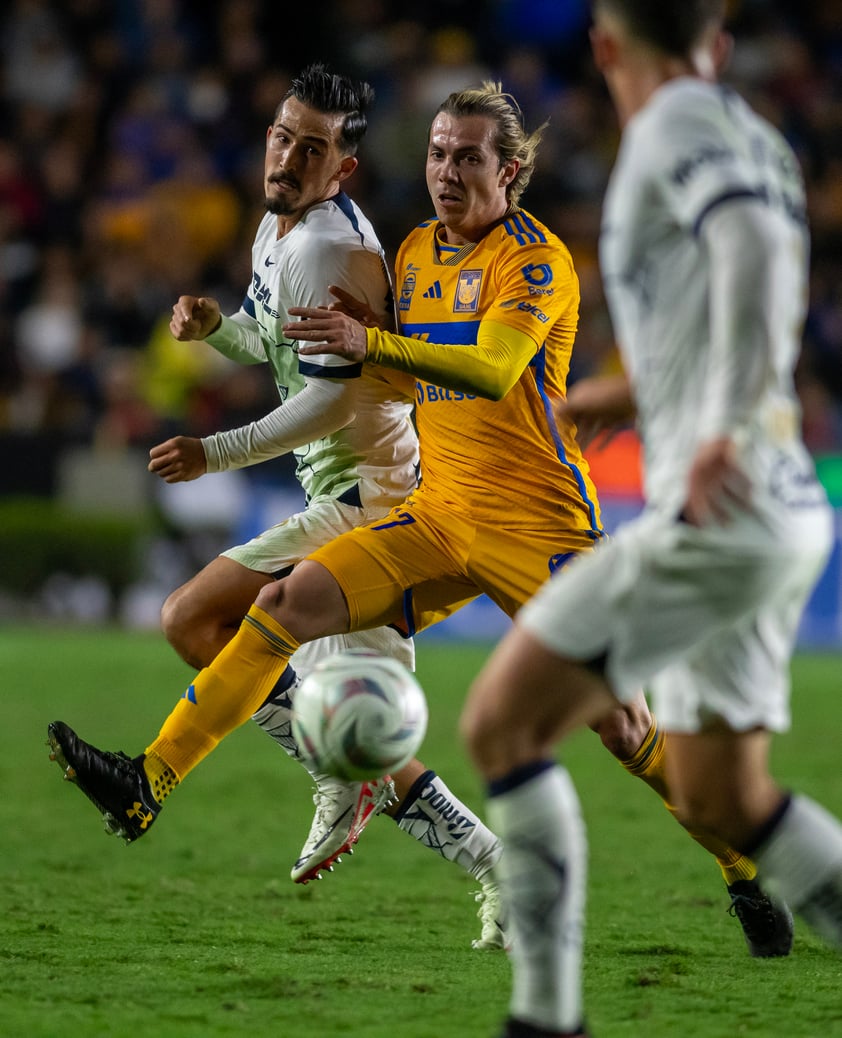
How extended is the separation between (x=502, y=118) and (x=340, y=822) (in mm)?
2332

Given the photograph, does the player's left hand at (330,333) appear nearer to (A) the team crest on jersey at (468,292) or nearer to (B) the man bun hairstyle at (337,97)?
(A) the team crest on jersey at (468,292)


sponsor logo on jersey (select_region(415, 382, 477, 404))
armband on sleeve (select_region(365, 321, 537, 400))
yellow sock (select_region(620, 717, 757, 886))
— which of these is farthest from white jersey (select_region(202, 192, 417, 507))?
yellow sock (select_region(620, 717, 757, 886))

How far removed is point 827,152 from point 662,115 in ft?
48.5

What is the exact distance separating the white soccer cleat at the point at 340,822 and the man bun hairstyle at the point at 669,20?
8.89 ft

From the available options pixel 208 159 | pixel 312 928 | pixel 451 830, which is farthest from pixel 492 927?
pixel 208 159

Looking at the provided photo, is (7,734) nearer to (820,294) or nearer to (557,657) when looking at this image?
(557,657)

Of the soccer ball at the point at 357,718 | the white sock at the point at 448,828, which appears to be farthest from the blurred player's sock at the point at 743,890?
the soccer ball at the point at 357,718

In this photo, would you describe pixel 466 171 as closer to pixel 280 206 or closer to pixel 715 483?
pixel 280 206

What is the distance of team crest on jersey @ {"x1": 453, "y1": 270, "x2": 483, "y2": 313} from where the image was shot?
4.96 meters

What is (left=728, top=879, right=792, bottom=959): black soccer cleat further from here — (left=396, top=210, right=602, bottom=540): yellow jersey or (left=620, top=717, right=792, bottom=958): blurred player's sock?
(left=396, top=210, right=602, bottom=540): yellow jersey

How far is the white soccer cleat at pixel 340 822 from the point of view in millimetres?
5121

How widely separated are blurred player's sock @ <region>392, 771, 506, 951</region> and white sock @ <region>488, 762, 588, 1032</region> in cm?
193

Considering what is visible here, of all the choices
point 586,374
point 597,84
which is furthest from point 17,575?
point 597,84

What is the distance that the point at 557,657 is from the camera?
3074mm
